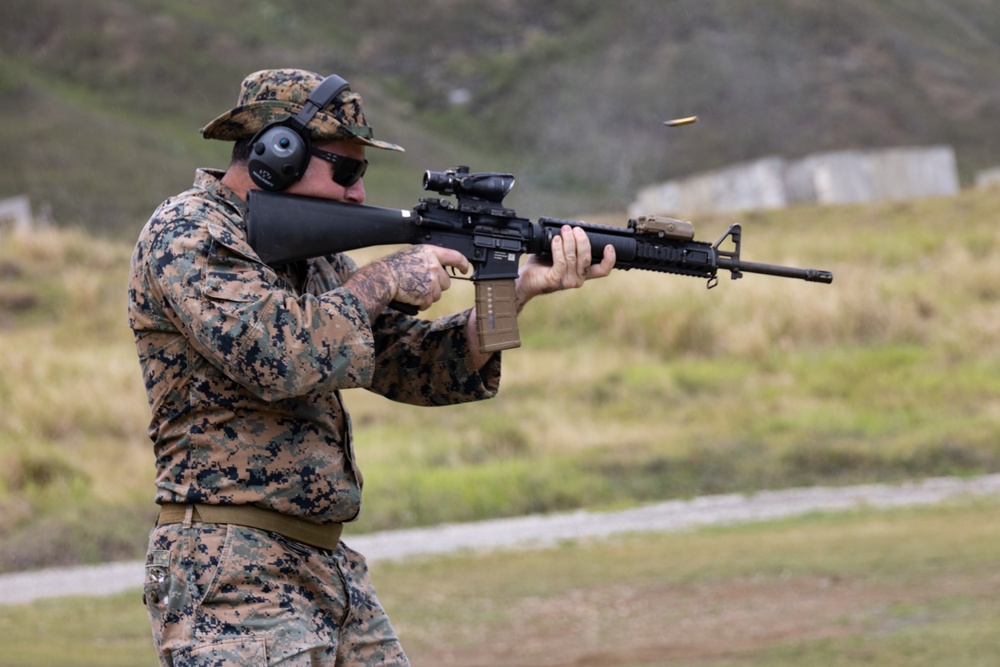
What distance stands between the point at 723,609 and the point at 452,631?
176 centimetres

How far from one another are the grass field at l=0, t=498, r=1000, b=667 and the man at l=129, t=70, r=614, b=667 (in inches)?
155

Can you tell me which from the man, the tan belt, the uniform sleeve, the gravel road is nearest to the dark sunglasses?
the man

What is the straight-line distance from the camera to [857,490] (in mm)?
13555

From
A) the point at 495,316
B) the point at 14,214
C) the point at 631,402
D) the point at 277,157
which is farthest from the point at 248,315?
the point at 14,214

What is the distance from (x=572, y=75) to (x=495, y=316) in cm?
4777

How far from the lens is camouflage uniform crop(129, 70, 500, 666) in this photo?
386 centimetres

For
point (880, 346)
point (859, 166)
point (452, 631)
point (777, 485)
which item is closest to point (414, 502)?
point (777, 485)

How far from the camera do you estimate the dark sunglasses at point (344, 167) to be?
433 centimetres

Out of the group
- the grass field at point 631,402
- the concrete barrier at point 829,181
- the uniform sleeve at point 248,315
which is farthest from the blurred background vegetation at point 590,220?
the uniform sleeve at point 248,315

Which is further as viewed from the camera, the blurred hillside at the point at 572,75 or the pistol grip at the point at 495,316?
the blurred hillside at the point at 572,75

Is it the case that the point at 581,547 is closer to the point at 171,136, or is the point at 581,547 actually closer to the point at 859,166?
the point at 859,166

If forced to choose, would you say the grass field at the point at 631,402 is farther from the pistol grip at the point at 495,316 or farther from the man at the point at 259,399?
the man at the point at 259,399

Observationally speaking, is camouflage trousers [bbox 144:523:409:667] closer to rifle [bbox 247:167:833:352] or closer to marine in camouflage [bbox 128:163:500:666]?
marine in camouflage [bbox 128:163:500:666]

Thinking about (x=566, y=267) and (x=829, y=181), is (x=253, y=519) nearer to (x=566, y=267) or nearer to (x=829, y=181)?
(x=566, y=267)
